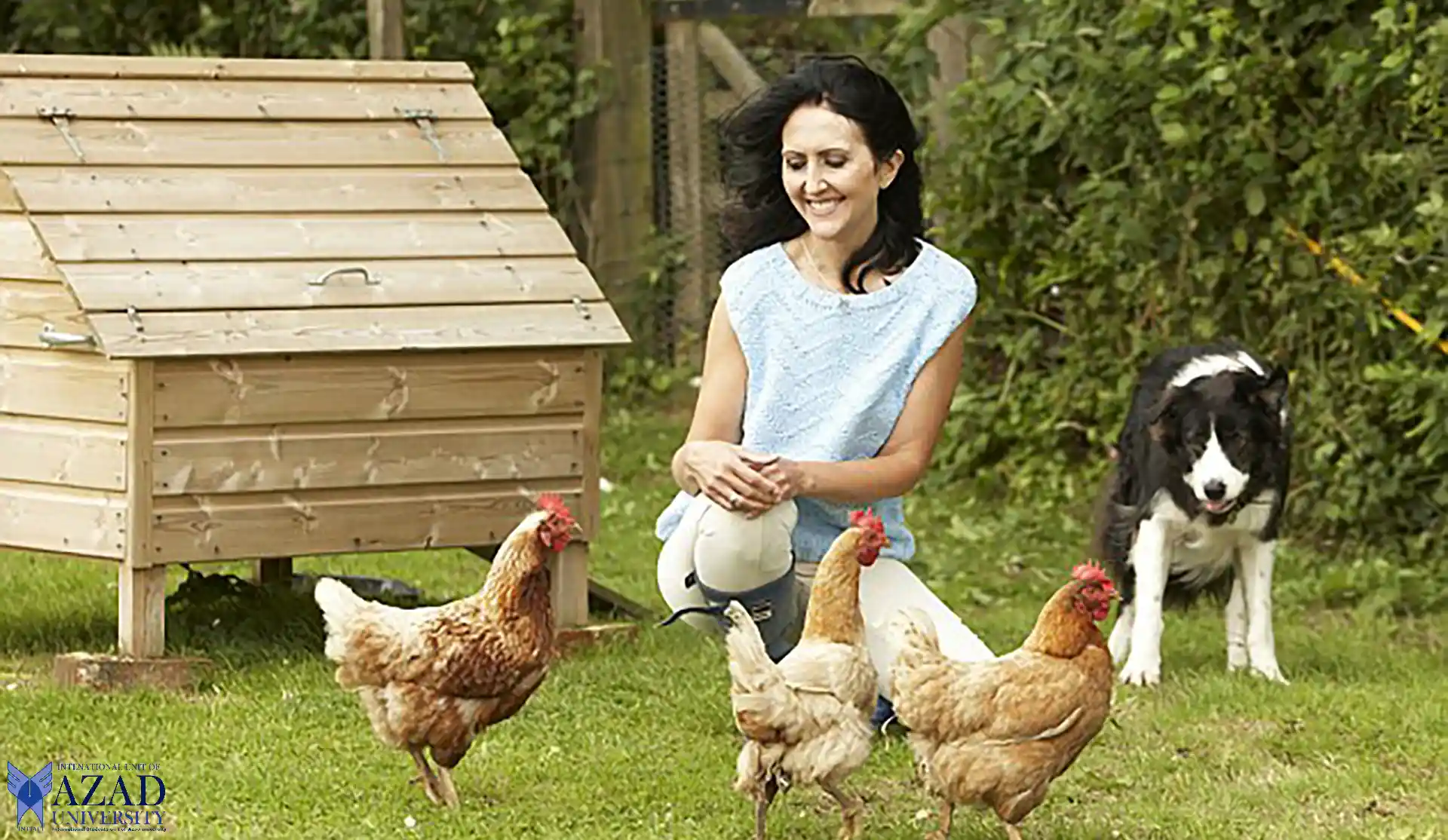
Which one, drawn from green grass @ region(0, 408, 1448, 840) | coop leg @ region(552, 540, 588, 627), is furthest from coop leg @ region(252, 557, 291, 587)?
coop leg @ region(552, 540, 588, 627)

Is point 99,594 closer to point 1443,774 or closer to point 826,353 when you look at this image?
point 826,353

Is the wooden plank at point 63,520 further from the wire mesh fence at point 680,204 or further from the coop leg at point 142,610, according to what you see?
the wire mesh fence at point 680,204

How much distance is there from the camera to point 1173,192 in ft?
27.6

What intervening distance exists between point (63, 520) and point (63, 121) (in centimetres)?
100

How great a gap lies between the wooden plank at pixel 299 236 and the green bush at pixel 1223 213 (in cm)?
250

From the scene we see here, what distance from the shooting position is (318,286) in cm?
616

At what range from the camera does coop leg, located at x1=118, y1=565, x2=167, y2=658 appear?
233 inches

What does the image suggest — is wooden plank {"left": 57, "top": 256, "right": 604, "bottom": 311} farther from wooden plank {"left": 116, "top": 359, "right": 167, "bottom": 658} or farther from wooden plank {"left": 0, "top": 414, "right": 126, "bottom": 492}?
wooden plank {"left": 0, "top": 414, "right": 126, "bottom": 492}

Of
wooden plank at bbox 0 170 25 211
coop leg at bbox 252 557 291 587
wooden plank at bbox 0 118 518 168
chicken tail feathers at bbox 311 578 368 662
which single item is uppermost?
wooden plank at bbox 0 118 518 168

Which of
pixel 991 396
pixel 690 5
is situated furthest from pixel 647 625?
pixel 690 5

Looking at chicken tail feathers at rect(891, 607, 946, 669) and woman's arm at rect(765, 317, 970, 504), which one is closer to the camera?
chicken tail feathers at rect(891, 607, 946, 669)

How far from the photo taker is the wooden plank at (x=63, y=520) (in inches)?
232

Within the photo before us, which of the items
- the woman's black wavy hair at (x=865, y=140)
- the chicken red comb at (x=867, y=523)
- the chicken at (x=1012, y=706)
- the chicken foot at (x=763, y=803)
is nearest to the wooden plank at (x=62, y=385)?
the woman's black wavy hair at (x=865, y=140)

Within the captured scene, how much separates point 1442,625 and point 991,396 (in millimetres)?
2609
